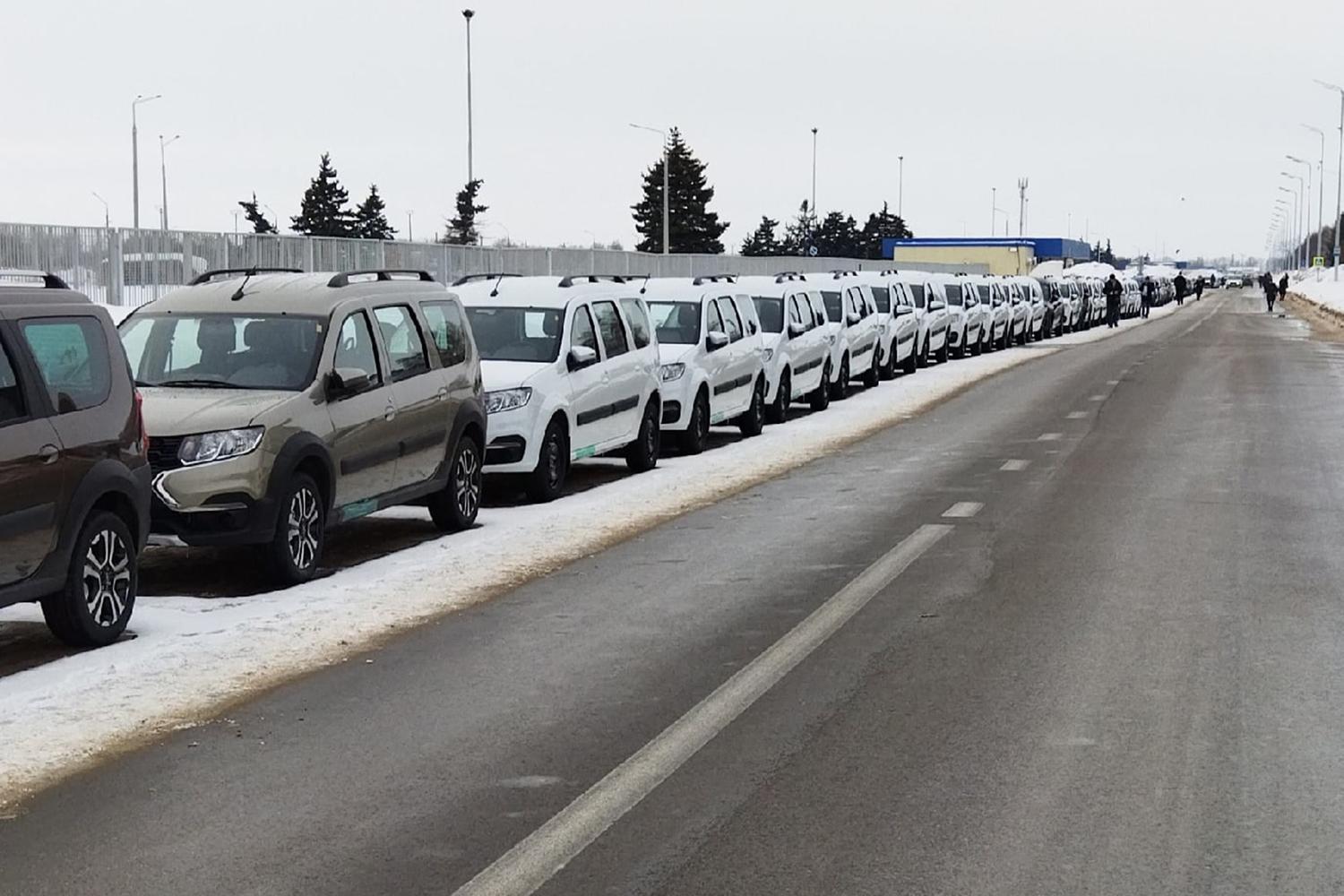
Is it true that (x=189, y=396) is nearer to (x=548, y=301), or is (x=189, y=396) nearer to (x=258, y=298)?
(x=258, y=298)

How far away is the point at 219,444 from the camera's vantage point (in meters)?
10.5

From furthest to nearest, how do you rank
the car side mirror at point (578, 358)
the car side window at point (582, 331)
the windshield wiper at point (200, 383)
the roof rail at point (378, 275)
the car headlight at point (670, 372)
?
1. the car headlight at point (670, 372)
2. the car side window at point (582, 331)
3. the car side mirror at point (578, 358)
4. the roof rail at point (378, 275)
5. the windshield wiper at point (200, 383)

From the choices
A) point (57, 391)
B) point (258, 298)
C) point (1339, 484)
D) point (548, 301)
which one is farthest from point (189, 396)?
point (1339, 484)

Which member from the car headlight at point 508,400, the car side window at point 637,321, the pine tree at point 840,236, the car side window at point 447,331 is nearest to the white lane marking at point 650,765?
the car side window at point 447,331

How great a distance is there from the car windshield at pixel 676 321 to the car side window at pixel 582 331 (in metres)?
3.58

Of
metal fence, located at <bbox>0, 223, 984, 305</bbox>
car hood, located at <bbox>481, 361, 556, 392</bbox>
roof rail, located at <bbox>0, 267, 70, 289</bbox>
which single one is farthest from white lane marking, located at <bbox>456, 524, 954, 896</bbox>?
metal fence, located at <bbox>0, 223, 984, 305</bbox>

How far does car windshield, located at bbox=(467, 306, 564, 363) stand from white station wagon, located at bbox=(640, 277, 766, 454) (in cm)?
267

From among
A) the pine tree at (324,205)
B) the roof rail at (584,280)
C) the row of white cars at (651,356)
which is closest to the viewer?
the row of white cars at (651,356)

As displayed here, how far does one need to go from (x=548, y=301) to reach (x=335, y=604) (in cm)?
632

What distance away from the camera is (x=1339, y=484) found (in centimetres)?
1526

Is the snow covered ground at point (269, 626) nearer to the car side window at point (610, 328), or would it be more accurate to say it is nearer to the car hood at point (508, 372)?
the car hood at point (508, 372)

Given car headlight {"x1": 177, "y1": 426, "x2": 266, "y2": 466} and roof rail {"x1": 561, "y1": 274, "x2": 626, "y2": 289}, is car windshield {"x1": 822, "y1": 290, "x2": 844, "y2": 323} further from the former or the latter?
car headlight {"x1": 177, "y1": 426, "x2": 266, "y2": 466}

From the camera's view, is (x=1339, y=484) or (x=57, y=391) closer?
(x=57, y=391)

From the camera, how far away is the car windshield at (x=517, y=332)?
15.6 metres
